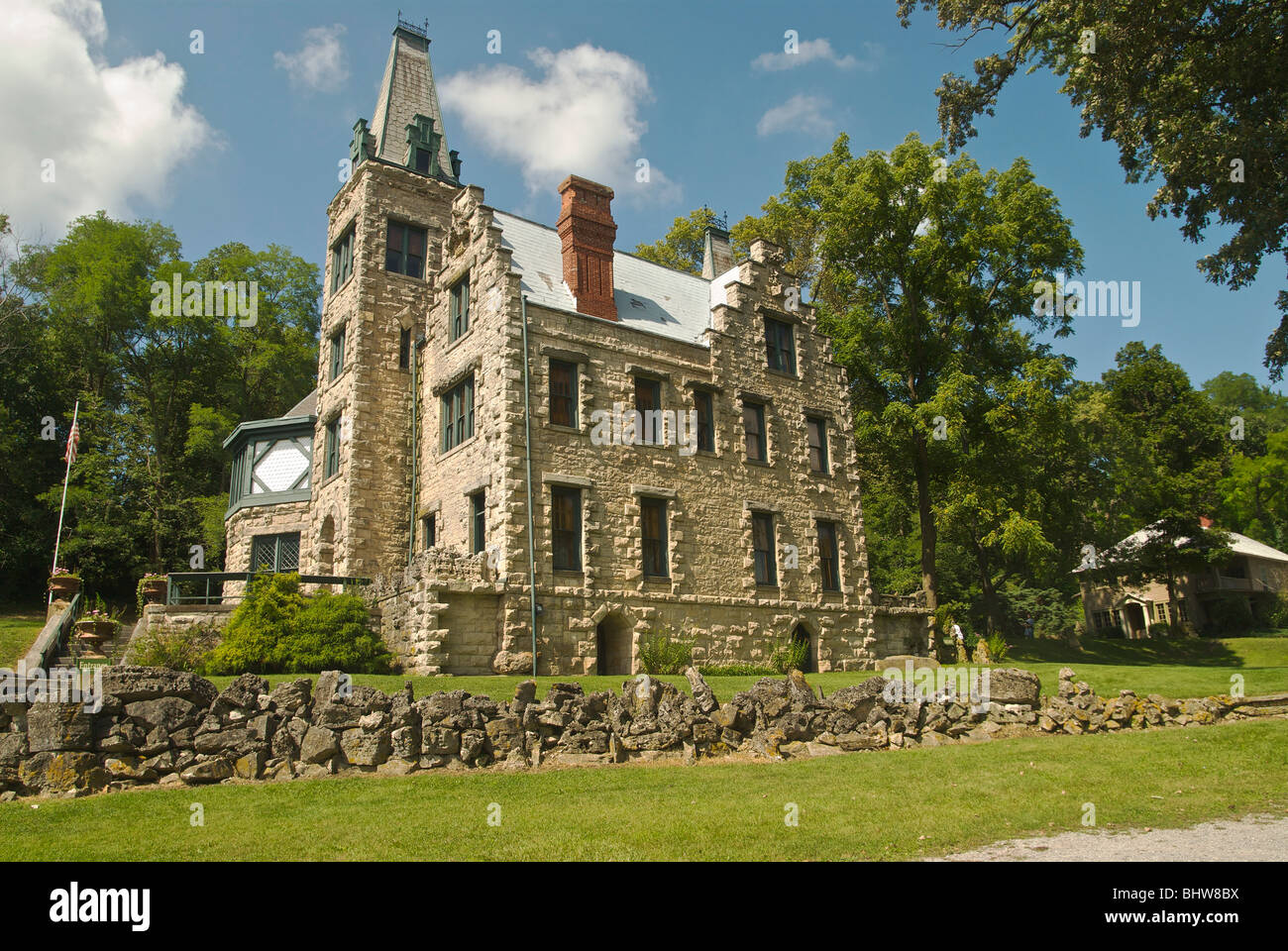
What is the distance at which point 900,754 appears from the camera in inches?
→ 521

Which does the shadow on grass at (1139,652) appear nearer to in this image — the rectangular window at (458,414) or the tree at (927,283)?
the tree at (927,283)

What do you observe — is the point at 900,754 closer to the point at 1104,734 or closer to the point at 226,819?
the point at 1104,734

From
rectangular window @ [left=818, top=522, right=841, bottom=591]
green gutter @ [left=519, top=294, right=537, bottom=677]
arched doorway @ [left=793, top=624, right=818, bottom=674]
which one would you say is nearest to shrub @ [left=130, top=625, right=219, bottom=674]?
Result: green gutter @ [left=519, top=294, right=537, bottom=677]

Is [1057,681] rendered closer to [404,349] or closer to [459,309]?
[459,309]

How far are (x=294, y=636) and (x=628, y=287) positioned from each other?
15014 millimetres

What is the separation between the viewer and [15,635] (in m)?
22.6

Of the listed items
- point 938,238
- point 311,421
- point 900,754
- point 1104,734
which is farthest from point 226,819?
point 938,238

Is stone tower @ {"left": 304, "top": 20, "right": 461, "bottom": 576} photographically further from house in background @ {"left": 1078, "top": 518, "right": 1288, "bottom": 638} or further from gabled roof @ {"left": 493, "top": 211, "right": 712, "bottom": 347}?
house in background @ {"left": 1078, "top": 518, "right": 1288, "bottom": 638}

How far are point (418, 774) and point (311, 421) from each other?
71.4ft

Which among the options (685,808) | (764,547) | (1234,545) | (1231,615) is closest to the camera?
Result: (685,808)

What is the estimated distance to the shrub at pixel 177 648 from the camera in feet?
59.8

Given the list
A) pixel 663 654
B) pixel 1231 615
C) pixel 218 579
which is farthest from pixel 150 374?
pixel 1231 615

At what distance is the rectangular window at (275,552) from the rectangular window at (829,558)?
1758 centimetres

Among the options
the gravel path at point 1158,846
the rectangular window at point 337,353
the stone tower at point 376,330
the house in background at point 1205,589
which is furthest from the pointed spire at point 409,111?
the house in background at point 1205,589
